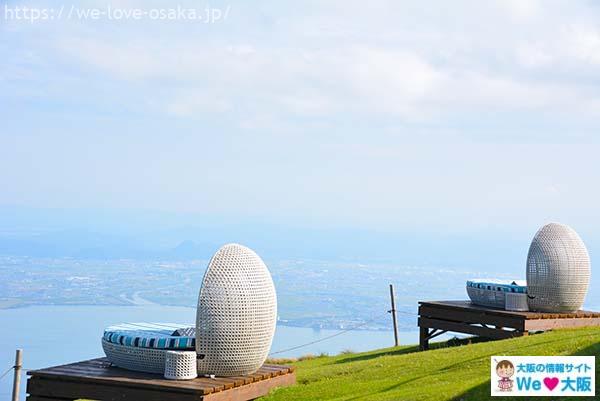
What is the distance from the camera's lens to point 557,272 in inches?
931

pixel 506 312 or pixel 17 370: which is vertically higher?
pixel 506 312

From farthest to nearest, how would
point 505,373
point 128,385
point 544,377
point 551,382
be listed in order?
point 128,385, point 505,373, point 544,377, point 551,382

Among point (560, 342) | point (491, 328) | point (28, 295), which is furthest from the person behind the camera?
point (28, 295)

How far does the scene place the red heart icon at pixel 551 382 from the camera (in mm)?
12516

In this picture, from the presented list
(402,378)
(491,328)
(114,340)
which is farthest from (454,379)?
(491,328)

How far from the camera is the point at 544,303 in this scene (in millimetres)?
23750

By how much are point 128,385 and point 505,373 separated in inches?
245

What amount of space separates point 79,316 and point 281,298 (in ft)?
155

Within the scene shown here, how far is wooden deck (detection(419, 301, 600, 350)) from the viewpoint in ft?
74.0

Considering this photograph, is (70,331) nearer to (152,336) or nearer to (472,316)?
(472,316)

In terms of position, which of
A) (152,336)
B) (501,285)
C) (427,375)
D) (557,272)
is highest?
(557,272)

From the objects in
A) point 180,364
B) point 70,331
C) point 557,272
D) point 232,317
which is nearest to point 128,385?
point 180,364

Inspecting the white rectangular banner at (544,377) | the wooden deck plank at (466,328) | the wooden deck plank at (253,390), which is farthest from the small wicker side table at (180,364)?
the wooden deck plank at (466,328)

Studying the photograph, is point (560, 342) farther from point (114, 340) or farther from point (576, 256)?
point (114, 340)
